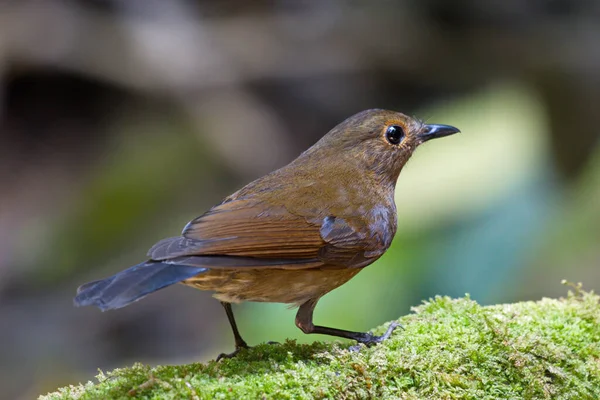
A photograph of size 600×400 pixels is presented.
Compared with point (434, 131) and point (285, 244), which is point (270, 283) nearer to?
point (285, 244)

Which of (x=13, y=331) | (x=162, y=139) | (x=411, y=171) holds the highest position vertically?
(x=162, y=139)

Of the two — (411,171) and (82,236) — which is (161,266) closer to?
(411,171)

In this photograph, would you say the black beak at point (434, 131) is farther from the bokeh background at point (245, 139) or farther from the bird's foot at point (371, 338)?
the bokeh background at point (245, 139)

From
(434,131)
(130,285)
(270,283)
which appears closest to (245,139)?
(434,131)

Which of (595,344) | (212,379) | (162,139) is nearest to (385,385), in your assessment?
(212,379)

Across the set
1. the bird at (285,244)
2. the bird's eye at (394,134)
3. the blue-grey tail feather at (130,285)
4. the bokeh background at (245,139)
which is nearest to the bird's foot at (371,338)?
the bird at (285,244)
